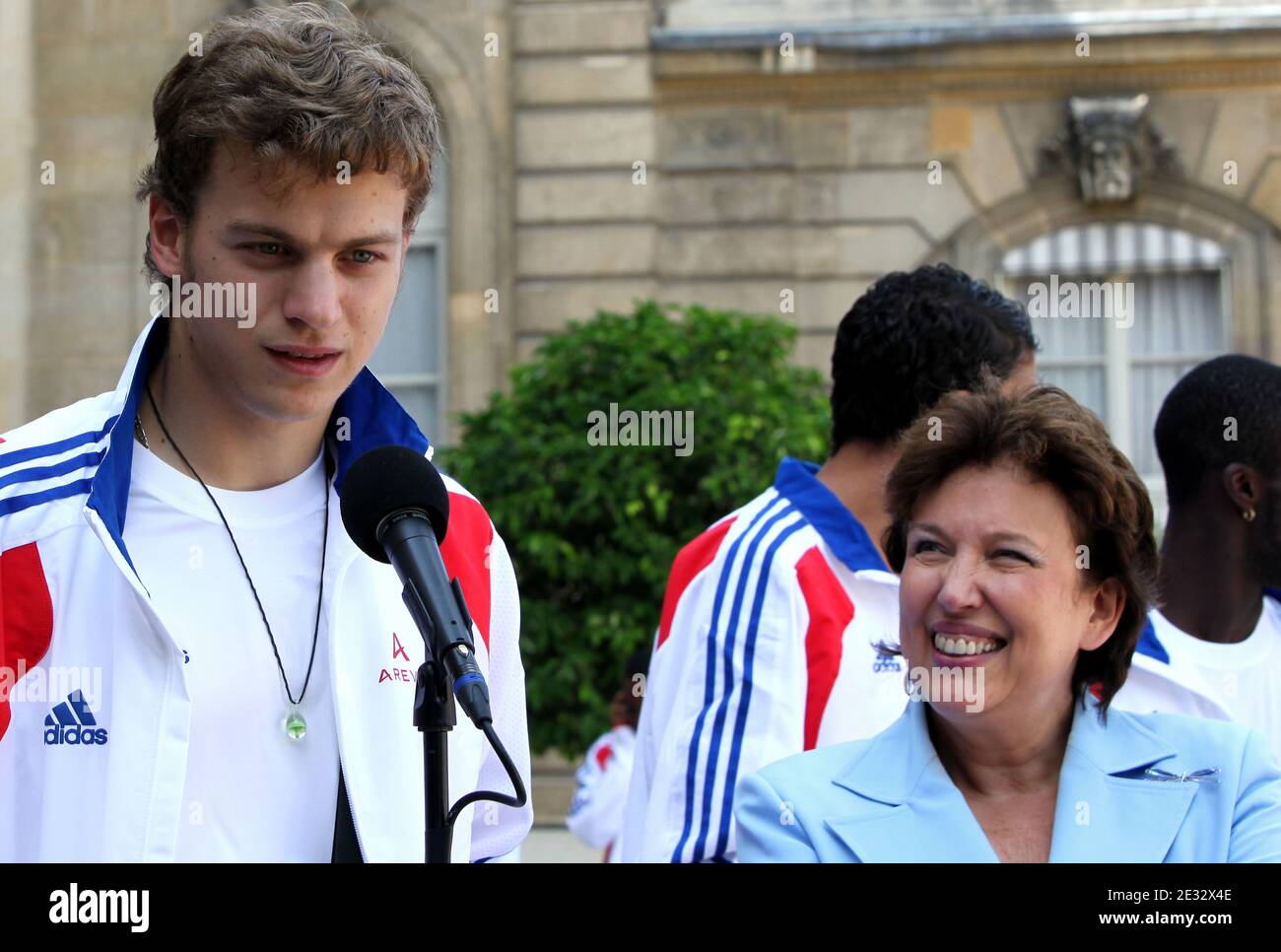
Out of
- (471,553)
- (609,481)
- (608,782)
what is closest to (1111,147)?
(609,481)

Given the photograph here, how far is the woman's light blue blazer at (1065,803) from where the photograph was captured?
259cm

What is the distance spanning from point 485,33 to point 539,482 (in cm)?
509

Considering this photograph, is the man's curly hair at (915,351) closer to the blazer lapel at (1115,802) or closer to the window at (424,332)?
the blazer lapel at (1115,802)

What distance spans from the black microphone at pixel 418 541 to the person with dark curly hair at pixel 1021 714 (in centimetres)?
76

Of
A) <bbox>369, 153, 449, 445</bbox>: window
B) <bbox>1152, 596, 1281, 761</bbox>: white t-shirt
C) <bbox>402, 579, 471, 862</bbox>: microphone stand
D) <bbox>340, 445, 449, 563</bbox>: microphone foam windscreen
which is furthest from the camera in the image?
<bbox>369, 153, 449, 445</bbox>: window

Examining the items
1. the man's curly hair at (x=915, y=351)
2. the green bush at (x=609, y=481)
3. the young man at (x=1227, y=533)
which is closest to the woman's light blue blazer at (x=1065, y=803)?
the man's curly hair at (x=915, y=351)

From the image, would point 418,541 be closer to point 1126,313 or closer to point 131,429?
point 131,429

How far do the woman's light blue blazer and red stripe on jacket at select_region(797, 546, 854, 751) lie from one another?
2.04ft

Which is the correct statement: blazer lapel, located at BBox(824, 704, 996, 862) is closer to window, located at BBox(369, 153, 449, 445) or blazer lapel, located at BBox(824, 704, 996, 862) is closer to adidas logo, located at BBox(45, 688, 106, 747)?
adidas logo, located at BBox(45, 688, 106, 747)

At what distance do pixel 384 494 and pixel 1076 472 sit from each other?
4.07ft

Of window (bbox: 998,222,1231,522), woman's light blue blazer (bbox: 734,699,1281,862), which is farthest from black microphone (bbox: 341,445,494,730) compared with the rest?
window (bbox: 998,222,1231,522)

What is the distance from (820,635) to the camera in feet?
11.3

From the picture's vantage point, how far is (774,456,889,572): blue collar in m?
3.59
